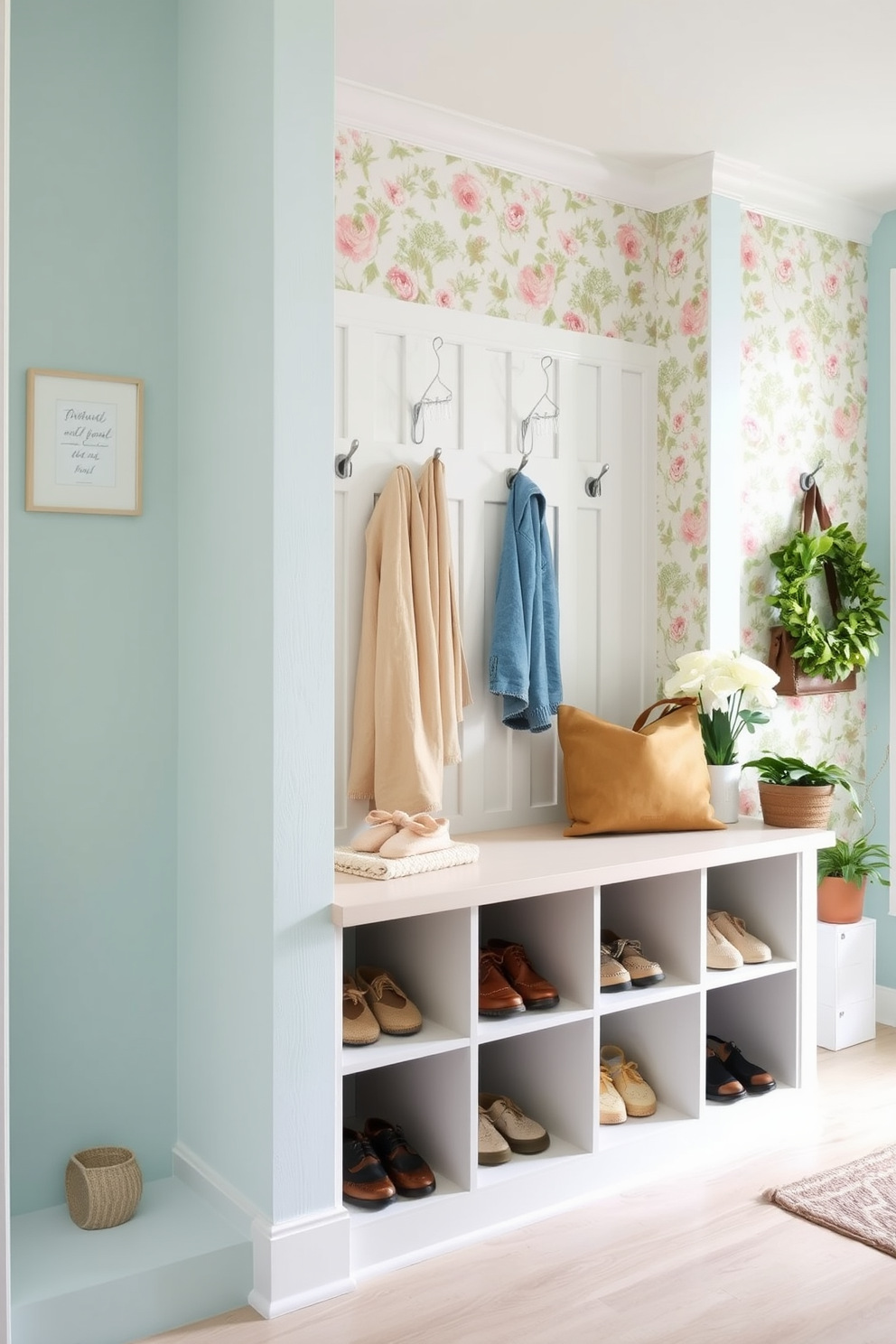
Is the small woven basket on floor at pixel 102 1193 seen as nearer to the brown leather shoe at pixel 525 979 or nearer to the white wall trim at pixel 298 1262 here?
the white wall trim at pixel 298 1262

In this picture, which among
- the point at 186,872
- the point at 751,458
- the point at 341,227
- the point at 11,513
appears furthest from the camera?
the point at 751,458

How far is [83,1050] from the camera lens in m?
2.39

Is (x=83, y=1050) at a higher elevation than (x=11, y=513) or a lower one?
lower

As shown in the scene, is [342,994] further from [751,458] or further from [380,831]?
[751,458]

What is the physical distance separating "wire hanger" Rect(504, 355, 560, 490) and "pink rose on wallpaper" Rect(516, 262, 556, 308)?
15 cm

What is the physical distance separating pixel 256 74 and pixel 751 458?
6.39ft

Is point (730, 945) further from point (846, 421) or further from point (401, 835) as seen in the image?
point (846, 421)

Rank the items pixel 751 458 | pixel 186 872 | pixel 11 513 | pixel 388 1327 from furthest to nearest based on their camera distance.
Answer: pixel 751 458, pixel 186 872, pixel 11 513, pixel 388 1327

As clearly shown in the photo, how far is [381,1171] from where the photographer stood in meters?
2.36

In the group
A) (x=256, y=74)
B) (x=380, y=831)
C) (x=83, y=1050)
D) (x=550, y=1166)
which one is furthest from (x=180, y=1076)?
(x=256, y=74)

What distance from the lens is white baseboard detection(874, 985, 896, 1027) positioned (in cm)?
378

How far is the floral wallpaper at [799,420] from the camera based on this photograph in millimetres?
3555

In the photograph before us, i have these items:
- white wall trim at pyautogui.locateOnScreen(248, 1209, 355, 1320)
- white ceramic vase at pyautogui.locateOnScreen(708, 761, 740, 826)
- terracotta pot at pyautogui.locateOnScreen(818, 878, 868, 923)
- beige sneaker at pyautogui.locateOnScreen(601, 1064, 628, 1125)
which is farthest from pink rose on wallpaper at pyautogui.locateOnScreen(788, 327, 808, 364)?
white wall trim at pyautogui.locateOnScreen(248, 1209, 355, 1320)

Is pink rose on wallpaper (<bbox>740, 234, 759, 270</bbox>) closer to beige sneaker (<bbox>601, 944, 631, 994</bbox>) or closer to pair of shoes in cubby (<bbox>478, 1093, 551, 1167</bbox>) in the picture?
beige sneaker (<bbox>601, 944, 631, 994</bbox>)
